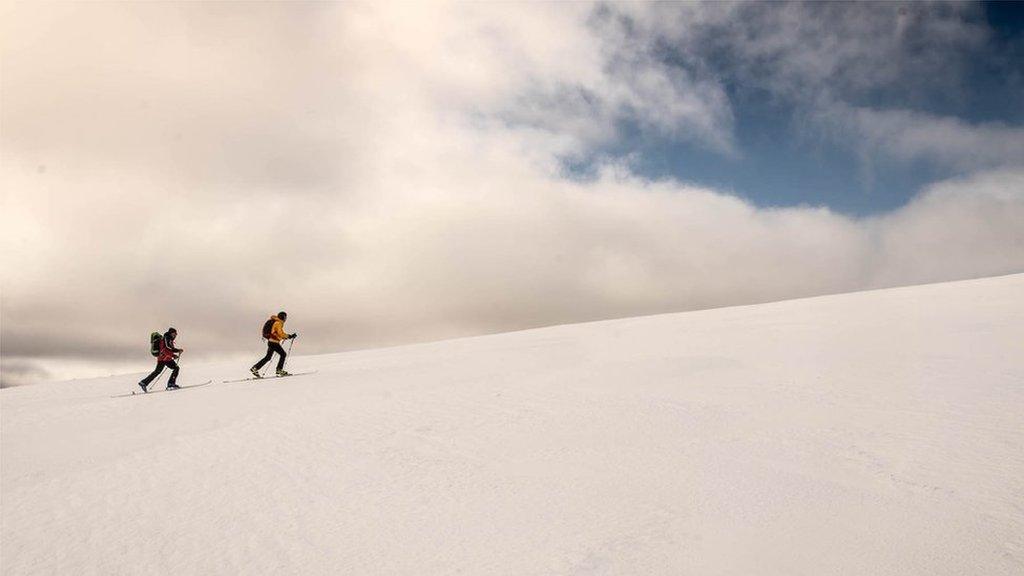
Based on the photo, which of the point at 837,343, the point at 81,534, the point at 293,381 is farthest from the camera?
the point at 293,381

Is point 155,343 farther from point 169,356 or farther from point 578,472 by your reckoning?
point 578,472

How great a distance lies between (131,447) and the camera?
20.3 feet

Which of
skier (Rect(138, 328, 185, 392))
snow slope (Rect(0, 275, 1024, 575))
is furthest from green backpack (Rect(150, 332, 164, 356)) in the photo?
snow slope (Rect(0, 275, 1024, 575))

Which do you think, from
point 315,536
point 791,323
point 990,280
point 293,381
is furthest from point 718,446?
point 990,280

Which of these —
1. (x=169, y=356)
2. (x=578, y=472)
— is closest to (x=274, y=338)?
(x=169, y=356)

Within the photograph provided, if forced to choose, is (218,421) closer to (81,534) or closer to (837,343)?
(81,534)

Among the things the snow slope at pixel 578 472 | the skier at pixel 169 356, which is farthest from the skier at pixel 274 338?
the snow slope at pixel 578 472

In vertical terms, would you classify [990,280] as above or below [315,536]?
above

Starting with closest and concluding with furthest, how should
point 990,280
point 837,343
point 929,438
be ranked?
point 929,438, point 837,343, point 990,280

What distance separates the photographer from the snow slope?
10.5ft

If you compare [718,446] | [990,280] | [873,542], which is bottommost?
[873,542]

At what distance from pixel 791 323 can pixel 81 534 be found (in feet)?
37.3

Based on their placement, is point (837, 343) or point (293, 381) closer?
point (837, 343)

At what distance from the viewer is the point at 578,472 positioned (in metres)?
4.36
